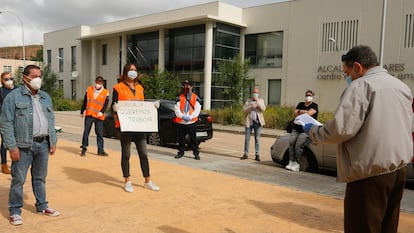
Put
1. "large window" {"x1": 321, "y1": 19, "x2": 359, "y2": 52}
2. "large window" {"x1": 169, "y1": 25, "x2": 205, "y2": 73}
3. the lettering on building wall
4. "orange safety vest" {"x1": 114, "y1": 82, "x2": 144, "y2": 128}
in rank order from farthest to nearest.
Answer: "large window" {"x1": 169, "y1": 25, "x2": 205, "y2": 73}, "large window" {"x1": 321, "y1": 19, "x2": 359, "y2": 52}, the lettering on building wall, "orange safety vest" {"x1": 114, "y1": 82, "x2": 144, "y2": 128}

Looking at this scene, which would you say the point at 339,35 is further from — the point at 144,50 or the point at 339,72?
the point at 144,50

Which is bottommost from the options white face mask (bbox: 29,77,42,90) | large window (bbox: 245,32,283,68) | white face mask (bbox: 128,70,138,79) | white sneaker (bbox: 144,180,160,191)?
white sneaker (bbox: 144,180,160,191)

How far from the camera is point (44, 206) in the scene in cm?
466

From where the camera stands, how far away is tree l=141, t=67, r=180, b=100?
28.5m

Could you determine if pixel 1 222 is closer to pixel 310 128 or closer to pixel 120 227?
pixel 120 227

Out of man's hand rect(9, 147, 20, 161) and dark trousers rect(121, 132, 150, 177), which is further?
dark trousers rect(121, 132, 150, 177)

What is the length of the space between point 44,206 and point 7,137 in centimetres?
98

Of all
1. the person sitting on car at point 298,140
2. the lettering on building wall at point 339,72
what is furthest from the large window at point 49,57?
the person sitting on car at point 298,140

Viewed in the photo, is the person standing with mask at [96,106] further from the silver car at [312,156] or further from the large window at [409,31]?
the large window at [409,31]

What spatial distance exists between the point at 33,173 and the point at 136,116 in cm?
183

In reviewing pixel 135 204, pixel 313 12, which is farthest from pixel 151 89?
pixel 135 204

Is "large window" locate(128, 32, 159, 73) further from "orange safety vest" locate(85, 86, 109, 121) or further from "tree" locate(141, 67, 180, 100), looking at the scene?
"orange safety vest" locate(85, 86, 109, 121)

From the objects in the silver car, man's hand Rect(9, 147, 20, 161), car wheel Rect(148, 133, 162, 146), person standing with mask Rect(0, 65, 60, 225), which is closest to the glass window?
car wheel Rect(148, 133, 162, 146)

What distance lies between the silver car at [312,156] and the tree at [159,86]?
789 inches
